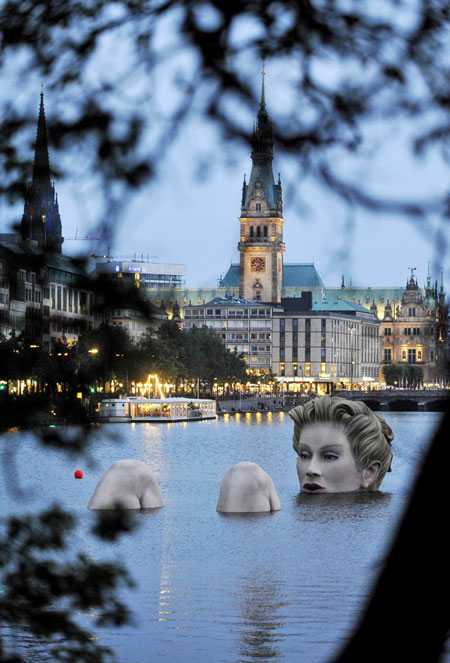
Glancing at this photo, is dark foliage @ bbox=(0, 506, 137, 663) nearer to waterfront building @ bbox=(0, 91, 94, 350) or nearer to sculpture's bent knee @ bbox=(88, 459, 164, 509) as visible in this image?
waterfront building @ bbox=(0, 91, 94, 350)

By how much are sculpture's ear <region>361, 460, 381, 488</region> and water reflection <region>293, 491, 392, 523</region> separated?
0.72 meters

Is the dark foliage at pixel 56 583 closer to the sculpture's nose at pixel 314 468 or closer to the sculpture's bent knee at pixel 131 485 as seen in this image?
the sculpture's bent knee at pixel 131 485

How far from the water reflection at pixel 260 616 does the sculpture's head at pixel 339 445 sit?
14242 millimetres

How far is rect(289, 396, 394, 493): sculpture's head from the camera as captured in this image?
150 ft

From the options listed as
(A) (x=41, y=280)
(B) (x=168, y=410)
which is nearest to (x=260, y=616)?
(A) (x=41, y=280)

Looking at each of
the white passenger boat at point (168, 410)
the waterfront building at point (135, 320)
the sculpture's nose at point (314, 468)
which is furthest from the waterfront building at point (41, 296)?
the white passenger boat at point (168, 410)

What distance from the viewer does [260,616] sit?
25344 mm

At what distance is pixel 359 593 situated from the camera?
93.0 feet

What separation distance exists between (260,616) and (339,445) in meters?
20.7

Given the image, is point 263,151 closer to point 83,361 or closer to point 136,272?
point 136,272

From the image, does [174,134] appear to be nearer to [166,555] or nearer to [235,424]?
[166,555]

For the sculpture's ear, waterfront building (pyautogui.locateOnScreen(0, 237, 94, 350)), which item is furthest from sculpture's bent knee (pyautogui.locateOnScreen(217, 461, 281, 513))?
waterfront building (pyautogui.locateOnScreen(0, 237, 94, 350))

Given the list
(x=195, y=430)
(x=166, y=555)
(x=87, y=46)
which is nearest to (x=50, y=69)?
(x=87, y=46)

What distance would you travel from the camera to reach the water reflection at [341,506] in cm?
4328
